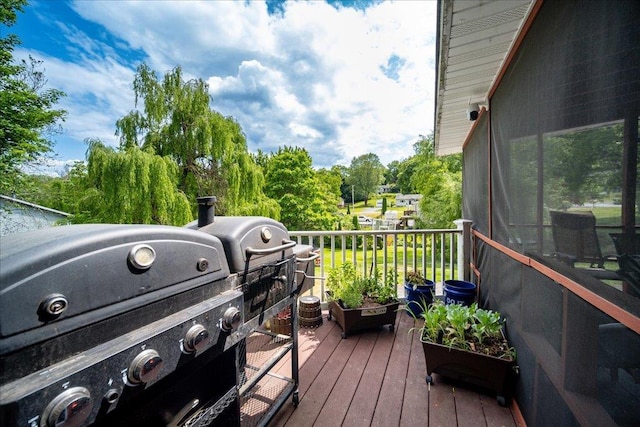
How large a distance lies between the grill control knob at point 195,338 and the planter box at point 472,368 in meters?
1.72

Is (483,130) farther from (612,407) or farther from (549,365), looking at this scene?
(612,407)

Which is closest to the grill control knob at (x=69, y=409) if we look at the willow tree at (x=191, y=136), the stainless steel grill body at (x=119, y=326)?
the stainless steel grill body at (x=119, y=326)

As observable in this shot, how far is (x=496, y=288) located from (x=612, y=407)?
1.48m

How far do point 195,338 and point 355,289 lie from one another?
2177 mm

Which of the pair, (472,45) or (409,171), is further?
(409,171)

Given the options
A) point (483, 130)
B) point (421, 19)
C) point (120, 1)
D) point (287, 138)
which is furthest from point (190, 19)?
point (287, 138)

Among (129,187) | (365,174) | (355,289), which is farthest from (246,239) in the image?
(365,174)

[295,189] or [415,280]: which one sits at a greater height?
[295,189]

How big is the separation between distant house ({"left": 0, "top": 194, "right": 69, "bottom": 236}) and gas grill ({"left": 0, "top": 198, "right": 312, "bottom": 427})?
33.6 feet

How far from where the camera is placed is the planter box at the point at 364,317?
2.68 m

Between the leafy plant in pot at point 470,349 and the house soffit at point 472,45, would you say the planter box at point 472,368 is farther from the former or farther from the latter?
the house soffit at point 472,45

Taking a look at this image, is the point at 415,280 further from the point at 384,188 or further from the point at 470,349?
the point at 384,188

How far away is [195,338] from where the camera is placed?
2.77 feet

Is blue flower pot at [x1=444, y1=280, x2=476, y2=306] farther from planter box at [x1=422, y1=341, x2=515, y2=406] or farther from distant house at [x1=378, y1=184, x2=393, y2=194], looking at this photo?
distant house at [x1=378, y1=184, x2=393, y2=194]
